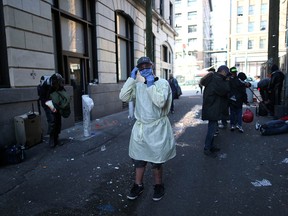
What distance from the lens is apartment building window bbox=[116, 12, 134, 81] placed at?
1295 cm

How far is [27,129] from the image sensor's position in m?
5.96

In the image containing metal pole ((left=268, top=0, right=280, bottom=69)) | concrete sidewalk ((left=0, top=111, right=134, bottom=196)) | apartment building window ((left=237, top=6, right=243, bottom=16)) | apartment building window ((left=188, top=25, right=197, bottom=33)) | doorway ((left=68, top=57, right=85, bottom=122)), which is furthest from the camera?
apartment building window ((left=188, top=25, right=197, bottom=33))

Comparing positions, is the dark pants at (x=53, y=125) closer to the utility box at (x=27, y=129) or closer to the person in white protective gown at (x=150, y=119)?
the utility box at (x=27, y=129)

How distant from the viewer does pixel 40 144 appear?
20.8ft

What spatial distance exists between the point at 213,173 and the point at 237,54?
54605 mm

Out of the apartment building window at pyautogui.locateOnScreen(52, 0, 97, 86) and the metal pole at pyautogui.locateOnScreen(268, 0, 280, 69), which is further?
the metal pole at pyautogui.locateOnScreen(268, 0, 280, 69)

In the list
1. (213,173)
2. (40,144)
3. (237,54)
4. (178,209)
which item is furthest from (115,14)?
(237,54)

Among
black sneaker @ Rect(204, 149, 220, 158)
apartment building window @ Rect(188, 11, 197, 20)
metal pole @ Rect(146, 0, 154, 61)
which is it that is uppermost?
apartment building window @ Rect(188, 11, 197, 20)

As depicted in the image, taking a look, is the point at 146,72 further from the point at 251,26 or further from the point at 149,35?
the point at 251,26

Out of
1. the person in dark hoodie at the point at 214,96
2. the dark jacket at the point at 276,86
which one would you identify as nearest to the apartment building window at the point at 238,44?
the dark jacket at the point at 276,86

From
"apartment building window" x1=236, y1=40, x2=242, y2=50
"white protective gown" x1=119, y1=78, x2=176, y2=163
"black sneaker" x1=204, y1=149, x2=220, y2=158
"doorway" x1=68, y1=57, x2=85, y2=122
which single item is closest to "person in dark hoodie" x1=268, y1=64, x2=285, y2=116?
"black sneaker" x1=204, y1=149, x2=220, y2=158

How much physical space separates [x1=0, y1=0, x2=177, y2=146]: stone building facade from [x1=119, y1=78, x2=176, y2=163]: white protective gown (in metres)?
4.06

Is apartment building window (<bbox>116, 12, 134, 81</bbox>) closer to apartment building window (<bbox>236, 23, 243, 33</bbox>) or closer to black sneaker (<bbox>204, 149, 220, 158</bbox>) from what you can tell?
black sneaker (<bbox>204, 149, 220, 158</bbox>)

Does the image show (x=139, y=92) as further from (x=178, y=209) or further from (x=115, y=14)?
(x=115, y=14)
